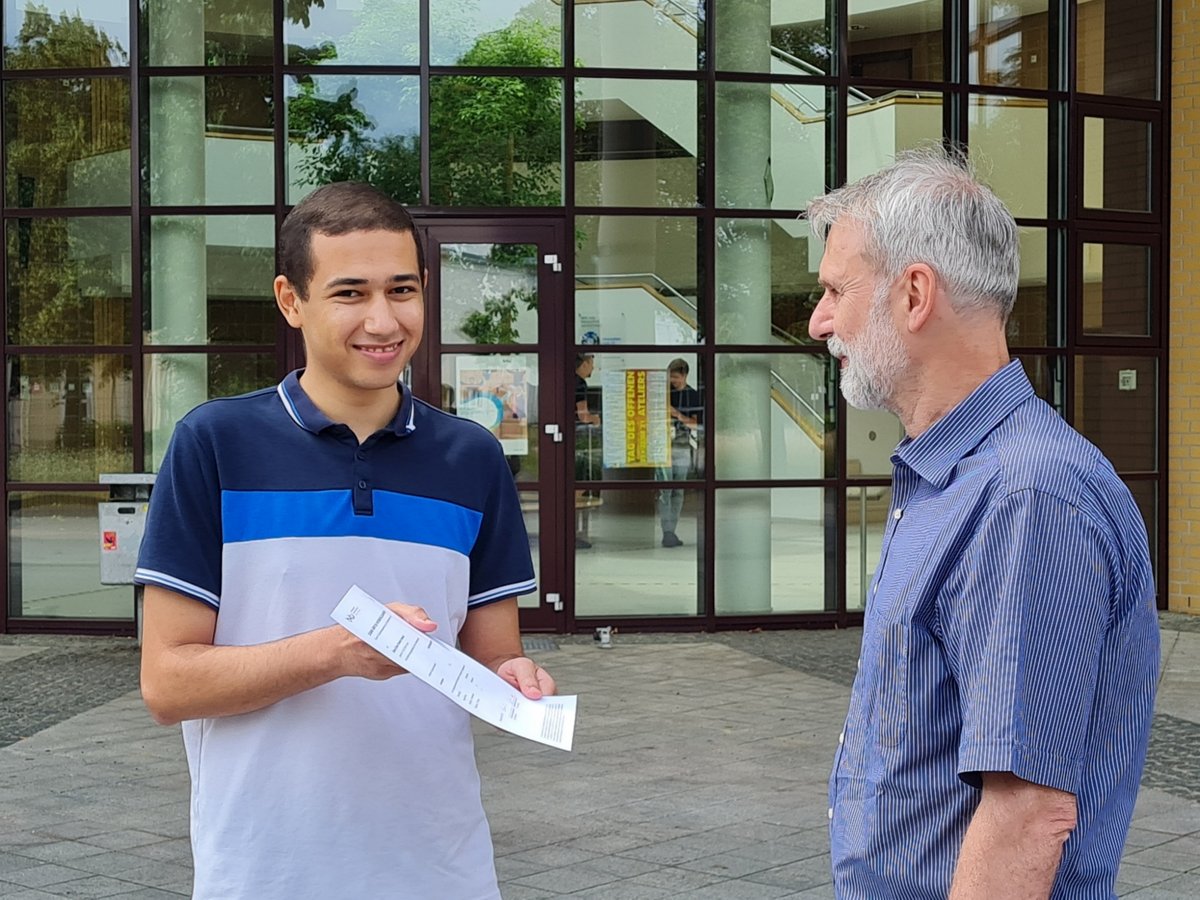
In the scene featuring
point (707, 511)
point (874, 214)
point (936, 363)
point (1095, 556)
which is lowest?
point (707, 511)

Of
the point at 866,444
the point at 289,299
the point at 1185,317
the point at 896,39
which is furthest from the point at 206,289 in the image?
the point at 289,299

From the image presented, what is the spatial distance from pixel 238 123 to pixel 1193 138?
24.1 ft

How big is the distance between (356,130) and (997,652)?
9959 mm

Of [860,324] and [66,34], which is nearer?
[860,324]

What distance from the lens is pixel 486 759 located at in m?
7.55

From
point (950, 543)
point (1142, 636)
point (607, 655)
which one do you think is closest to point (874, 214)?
point (950, 543)

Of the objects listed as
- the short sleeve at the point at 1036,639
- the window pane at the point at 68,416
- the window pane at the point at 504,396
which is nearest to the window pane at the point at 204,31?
the window pane at the point at 68,416

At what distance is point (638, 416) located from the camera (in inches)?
452

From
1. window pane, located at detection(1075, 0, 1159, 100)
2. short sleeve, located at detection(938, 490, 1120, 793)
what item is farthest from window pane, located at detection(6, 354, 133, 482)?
short sleeve, located at detection(938, 490, 1120, 793)

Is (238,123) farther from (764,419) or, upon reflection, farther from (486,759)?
(486,759)

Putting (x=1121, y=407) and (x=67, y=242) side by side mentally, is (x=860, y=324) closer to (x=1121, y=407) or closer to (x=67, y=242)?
(x=67, y=242)

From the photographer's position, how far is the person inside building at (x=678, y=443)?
11.5 metres

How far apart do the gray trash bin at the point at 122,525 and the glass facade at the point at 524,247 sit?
3.46ft

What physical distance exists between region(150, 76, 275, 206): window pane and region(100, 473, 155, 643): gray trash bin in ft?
7.38
